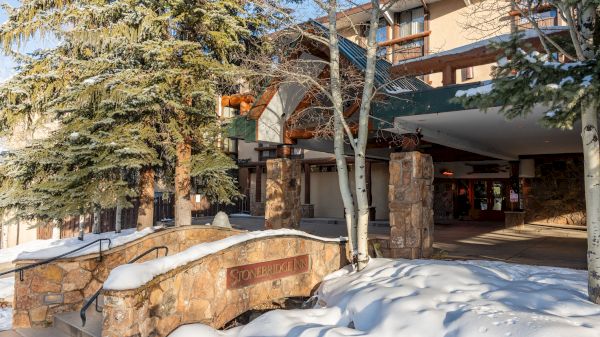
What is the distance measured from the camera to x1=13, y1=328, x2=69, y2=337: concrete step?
5.67 metres

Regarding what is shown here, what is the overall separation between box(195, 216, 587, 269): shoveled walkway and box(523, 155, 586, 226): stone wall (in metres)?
1.31

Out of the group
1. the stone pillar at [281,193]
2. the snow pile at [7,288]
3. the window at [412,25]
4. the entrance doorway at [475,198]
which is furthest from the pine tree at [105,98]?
the entrance doorway at [475,198]

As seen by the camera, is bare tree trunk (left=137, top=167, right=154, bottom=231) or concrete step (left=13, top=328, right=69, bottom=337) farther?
bare tree trunk (left=137, top=167, right=154, bottom=231)

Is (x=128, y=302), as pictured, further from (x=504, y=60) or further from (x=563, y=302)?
(x=504, y=60)

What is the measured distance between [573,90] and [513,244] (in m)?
8.19

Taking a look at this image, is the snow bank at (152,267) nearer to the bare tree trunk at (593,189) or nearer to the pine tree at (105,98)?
the bare tree trunk at (593,189)

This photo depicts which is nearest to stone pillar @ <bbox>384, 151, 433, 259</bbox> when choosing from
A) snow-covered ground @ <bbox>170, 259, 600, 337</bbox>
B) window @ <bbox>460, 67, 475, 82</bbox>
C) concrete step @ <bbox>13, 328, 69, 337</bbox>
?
snow-covered ground @ <bbox>170, 259, 600, 337</bbox>

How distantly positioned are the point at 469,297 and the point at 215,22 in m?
9.11

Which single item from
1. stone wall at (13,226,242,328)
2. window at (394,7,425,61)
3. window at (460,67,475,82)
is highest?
window at (394,7,425,61)

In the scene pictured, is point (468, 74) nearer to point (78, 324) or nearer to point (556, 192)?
point (556, 192)

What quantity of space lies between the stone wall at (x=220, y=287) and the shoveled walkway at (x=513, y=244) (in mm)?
3184

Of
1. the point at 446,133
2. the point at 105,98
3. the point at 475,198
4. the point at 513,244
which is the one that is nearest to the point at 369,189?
the point at 475,198

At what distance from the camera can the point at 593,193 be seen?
458 centimetres

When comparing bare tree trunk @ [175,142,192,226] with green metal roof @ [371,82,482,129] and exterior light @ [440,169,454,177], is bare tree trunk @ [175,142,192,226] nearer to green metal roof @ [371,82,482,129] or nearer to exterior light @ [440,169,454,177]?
green metal roof @ [371,82,482,129]
